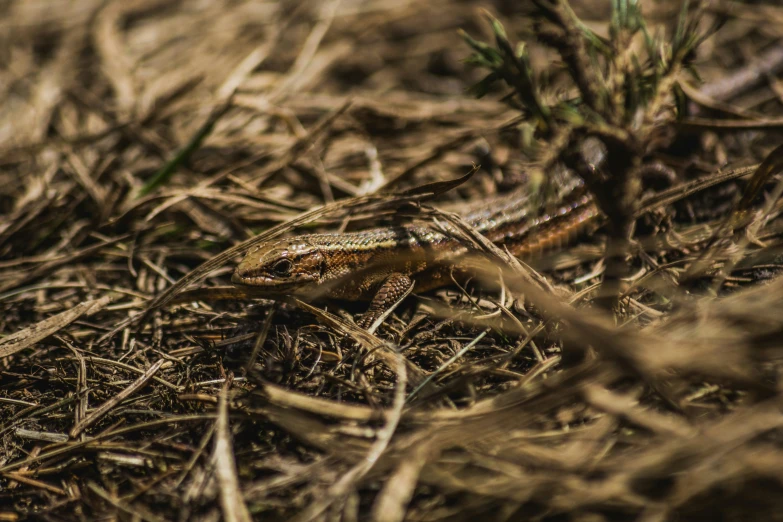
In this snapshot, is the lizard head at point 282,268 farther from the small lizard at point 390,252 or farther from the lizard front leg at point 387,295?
the lizard front leg at point 387,295

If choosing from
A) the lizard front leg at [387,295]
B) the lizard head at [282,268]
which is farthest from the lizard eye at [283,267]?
the lizard front leg at [387,295]

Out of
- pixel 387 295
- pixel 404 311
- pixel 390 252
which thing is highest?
pixel 390 252

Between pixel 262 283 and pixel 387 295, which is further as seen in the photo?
pixel 387 295

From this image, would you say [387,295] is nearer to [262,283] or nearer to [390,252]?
[390,252]

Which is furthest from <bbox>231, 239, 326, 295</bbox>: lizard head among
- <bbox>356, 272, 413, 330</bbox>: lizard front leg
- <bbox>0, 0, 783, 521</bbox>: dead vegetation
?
<bbox>356, 272, 413, 330</bbox>: lizard front leg

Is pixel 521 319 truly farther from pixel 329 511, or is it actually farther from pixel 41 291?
pixel 41 291

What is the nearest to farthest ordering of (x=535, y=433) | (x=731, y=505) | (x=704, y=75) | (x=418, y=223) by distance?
(x=731, y=505), (x=535, y=433), (x=418, y=223), (x=704, y=75)

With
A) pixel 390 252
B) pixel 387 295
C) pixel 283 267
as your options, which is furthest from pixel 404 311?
pixel 283 267

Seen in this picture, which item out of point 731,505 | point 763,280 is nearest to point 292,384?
point 731,505
